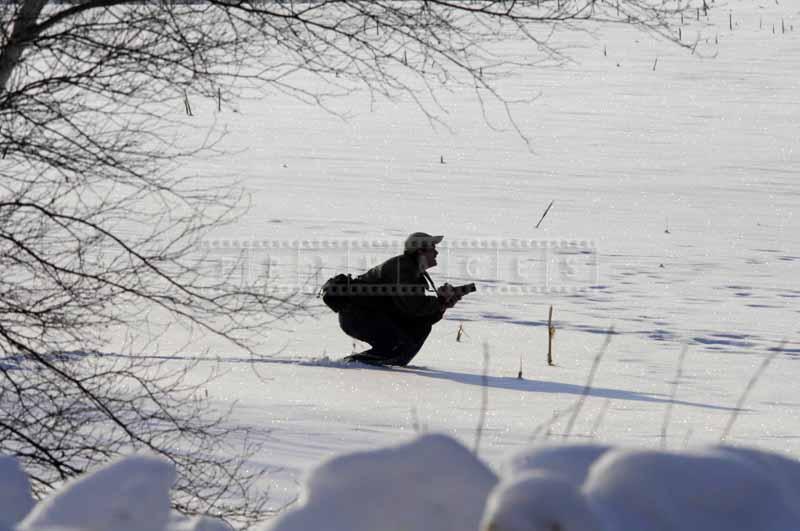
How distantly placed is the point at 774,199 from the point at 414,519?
17069 millimetres

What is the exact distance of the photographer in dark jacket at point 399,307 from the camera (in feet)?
28.1

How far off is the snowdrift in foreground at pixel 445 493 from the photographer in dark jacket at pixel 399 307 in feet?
23.1

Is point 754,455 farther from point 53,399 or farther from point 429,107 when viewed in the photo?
point 429,107

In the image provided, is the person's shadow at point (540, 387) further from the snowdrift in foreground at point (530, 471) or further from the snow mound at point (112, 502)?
the snow mound at point (112, 502)

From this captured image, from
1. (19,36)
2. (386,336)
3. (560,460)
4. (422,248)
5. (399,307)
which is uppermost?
(19,36)

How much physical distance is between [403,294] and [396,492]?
23.7 ft

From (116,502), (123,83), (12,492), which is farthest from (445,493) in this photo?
(123,83)

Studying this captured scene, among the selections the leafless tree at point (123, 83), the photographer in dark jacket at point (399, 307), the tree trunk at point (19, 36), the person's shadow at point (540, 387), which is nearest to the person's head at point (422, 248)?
the photographer in dark jacket at point (399, 307)

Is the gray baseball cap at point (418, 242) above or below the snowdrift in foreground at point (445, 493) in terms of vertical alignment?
below

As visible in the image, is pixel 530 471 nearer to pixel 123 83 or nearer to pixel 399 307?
pixel 123 83

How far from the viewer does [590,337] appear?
33.9ft

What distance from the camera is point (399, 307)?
28.4ft

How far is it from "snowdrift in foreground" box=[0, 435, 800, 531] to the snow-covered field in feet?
0.29

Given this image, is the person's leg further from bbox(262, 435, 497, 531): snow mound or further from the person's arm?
bbox(262, 435, 497, 531): snow mound
